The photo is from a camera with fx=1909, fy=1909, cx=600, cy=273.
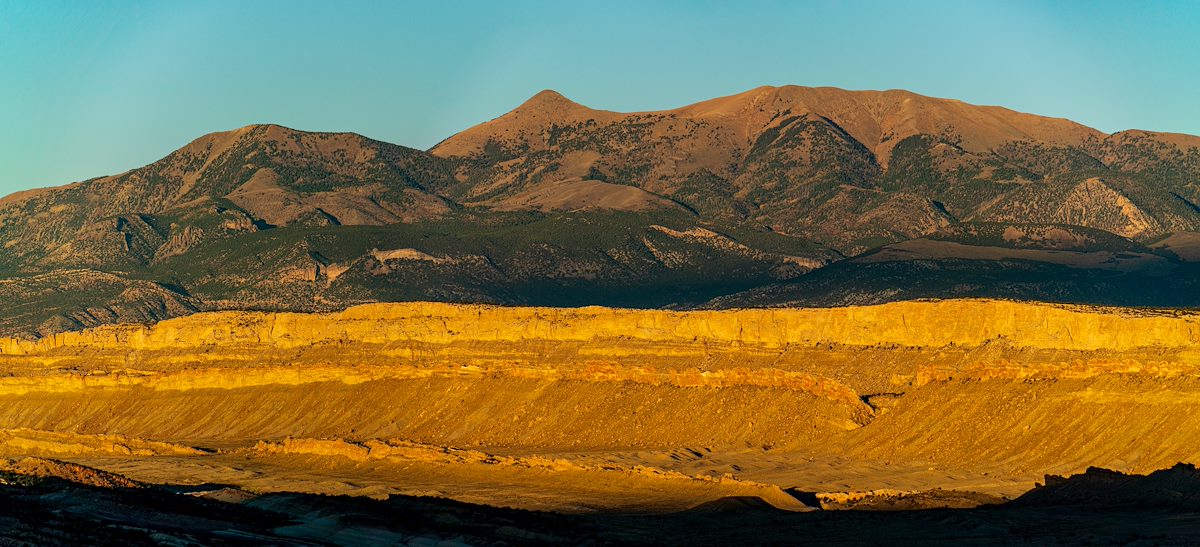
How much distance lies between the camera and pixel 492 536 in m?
66.9

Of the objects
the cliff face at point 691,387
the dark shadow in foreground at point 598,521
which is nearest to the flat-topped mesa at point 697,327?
the cliff face at point 691,387

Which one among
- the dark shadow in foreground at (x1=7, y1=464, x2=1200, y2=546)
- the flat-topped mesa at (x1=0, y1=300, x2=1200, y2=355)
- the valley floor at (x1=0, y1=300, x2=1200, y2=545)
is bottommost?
the dark shadow in foreground at (x1=7, y1=464, x2=1200, y2=546)

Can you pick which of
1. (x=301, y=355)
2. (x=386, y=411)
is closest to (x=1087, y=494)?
(x=386, y=411)

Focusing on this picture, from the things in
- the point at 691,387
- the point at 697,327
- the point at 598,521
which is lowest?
the point at 598,521

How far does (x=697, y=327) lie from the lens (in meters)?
135

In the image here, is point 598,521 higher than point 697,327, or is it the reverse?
point 697,327

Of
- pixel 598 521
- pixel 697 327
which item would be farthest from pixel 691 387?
pixel 598 521

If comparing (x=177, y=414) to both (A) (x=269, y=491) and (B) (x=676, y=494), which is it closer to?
(A) (x=269, y=491)

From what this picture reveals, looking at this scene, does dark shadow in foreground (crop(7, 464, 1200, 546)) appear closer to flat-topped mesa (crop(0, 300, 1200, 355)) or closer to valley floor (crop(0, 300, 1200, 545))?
valley floor (crop(0, 300, 1200, 545))

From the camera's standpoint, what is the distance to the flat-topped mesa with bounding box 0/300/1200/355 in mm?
111062

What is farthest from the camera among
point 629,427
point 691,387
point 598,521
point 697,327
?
point 697,327

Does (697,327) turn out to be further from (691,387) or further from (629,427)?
(629,427)

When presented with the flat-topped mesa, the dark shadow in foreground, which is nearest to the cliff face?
the flat-topped mesa

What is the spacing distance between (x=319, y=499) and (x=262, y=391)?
58.6 metres
